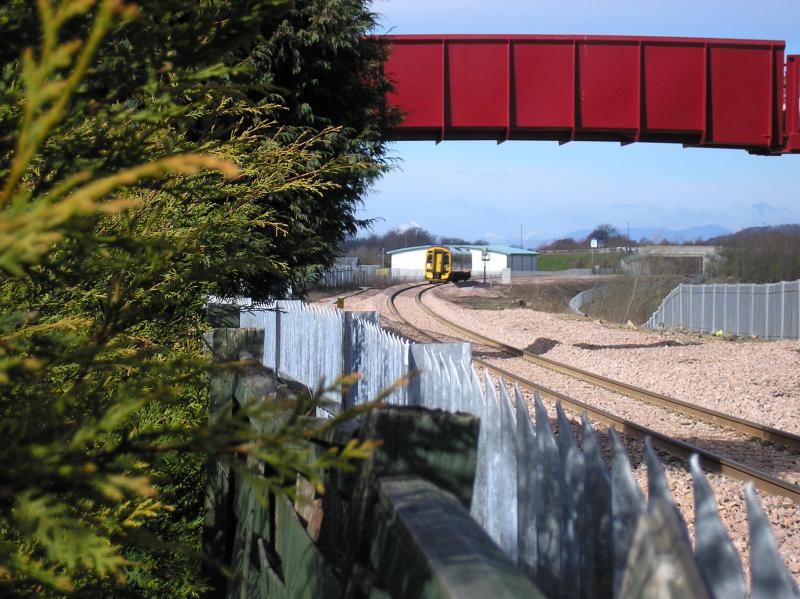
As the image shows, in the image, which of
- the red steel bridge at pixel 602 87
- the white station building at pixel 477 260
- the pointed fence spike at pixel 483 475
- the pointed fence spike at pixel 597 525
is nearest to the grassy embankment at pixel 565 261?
the white station building at pixel 477 260

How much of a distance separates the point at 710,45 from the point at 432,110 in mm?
5870

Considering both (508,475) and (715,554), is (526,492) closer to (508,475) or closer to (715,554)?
(508,475)

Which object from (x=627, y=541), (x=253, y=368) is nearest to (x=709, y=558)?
(x=627, y=541)

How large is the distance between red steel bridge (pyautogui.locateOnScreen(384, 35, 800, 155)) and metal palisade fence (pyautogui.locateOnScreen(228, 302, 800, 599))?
12151 millimetres

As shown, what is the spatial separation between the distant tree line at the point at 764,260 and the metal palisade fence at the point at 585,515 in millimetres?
57839

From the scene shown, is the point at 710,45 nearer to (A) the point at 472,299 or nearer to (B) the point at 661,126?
(B) the point at 661,126

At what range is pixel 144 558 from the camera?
360 centimetres

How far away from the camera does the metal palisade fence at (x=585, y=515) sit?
3.53 feet

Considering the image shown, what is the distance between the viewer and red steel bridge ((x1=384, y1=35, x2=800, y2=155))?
15.6 meters

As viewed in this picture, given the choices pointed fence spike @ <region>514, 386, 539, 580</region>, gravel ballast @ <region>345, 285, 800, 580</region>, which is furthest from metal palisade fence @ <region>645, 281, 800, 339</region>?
pointed fence spike @ <region>514, 386, 539, 580</region>

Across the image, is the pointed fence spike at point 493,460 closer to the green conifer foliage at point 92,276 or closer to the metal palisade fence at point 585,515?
the metal palisade fence at point 585,515

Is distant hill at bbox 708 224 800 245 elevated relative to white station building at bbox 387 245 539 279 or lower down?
elevated

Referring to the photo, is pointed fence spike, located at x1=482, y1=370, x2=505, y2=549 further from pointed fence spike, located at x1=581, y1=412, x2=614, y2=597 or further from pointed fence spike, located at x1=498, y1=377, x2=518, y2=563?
pointed fence spike, located at x1=581, y1=412, x2=614, y2=597

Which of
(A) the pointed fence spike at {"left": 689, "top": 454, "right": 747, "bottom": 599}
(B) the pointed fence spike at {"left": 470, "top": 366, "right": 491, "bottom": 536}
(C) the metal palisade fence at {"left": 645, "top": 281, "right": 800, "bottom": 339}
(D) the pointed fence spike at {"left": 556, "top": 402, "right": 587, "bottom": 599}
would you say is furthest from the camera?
(C) the metal palisade fence at {"left": 645, "top": 281, "right": 800, "bottom": 339}
